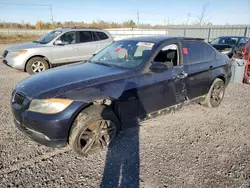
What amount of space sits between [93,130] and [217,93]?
127 inches

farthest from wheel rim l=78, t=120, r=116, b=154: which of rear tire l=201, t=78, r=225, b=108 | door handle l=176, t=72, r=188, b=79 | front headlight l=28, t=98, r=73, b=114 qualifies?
rear tire l=201, t=78, r=225, b=108

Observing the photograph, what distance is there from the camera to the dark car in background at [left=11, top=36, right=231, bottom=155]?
8.02 ft

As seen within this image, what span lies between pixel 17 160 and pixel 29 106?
83 cm

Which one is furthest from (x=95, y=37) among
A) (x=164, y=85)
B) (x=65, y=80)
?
(x=65, y=80)

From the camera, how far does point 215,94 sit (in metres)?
4.46

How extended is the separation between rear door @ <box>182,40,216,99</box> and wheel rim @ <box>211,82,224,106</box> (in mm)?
312

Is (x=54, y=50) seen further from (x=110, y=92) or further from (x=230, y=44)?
(x=230, y=44)

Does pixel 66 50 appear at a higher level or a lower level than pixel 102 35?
lower

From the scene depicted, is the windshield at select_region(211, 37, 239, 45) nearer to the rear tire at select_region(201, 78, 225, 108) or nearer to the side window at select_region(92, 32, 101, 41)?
the side window at select_region(92, 32, 101, 41)

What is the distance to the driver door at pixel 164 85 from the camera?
3.05 meters

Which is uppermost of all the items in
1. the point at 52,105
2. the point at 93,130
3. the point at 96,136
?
the point at 52,105

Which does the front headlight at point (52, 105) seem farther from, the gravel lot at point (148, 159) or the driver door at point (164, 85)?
the driver door at point (164, 85)

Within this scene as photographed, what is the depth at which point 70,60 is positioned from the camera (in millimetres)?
7645

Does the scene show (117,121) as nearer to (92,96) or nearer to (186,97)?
(92,96)
